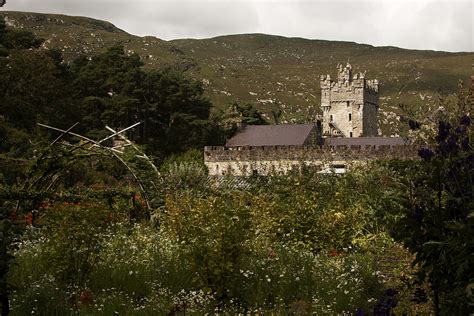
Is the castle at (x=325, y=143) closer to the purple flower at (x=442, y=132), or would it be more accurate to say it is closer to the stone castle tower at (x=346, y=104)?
the stone castle tower at (x=346, y=104)

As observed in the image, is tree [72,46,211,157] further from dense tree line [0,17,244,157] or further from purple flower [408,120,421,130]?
purple flower [408,120,421,130]

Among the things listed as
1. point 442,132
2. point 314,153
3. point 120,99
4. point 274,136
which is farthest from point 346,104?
point 442,132

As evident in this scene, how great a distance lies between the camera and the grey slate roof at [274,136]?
158 feet

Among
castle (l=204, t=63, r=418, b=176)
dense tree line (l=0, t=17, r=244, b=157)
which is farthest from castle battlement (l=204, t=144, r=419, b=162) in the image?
dense tree line (l=0, t=17, r=244, b=157)

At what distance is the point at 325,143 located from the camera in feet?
167

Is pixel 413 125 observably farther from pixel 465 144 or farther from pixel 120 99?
pixel 120 99

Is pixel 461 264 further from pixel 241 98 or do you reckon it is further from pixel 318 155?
pixel 241 98

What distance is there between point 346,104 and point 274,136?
21699 millimetres

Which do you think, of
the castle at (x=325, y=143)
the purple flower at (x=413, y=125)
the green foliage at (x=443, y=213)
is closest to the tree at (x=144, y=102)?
the castle at (x=325, y=143)

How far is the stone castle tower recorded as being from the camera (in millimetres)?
67500

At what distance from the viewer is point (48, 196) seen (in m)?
12.7

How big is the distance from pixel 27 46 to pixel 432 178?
152 ft

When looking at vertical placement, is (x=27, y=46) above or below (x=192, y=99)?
above

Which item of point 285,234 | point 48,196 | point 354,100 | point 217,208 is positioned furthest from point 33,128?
point 354,100
